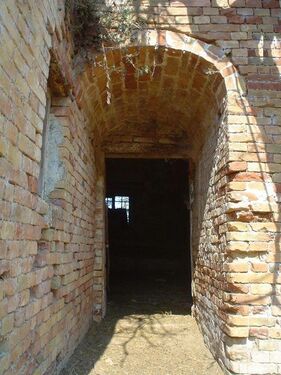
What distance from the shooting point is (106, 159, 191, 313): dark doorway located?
10.8 metres

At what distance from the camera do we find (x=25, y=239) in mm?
2578

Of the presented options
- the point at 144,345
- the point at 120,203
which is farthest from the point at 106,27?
the point at 120,203

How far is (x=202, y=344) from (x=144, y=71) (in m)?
3.29

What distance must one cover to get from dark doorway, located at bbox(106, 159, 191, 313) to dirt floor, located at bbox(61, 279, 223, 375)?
3.48m

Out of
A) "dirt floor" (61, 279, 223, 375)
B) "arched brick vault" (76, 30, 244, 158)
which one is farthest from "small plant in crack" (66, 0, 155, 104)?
"dirt floor" (61, 279, 223, 375)

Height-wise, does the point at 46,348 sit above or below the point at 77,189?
below

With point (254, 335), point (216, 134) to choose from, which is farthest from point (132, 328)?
point (216, 134)

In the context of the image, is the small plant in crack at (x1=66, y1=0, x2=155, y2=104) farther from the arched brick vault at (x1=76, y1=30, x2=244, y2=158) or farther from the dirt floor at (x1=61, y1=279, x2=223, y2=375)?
the dirt floor at (x1=61, y1=279, x2=223, y2=375)

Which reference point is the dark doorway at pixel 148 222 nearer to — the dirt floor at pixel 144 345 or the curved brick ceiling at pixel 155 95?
the dirt floor at pixel 144 345

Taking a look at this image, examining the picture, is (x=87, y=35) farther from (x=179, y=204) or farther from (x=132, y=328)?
(x=179, y=204)

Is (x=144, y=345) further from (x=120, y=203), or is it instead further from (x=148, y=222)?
(x=120, y=203)

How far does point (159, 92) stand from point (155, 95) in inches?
4.5

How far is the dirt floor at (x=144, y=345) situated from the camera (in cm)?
393

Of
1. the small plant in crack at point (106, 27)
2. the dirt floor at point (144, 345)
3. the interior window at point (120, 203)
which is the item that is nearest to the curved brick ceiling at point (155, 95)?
the small plant in crack at point (106, 27)
